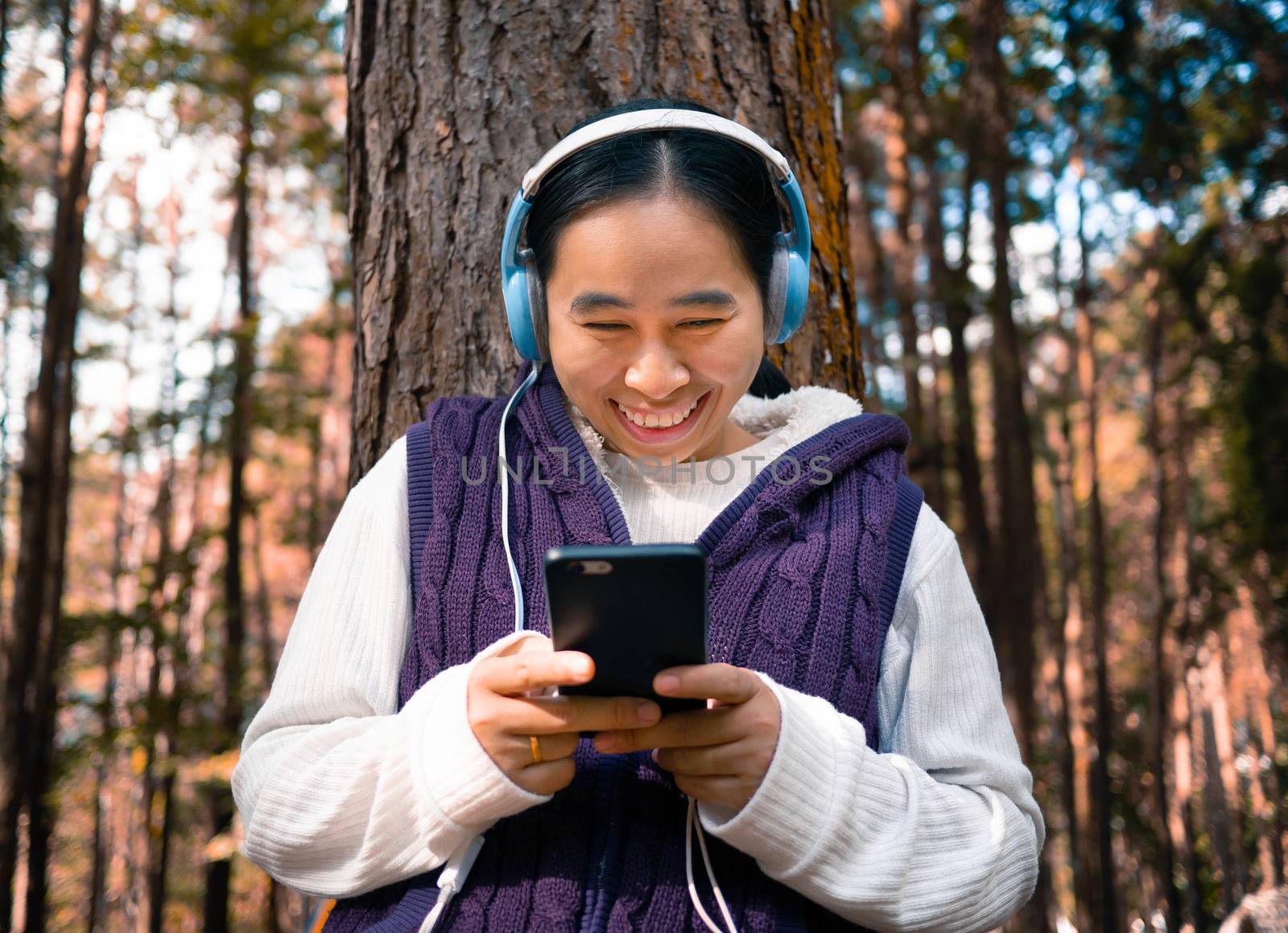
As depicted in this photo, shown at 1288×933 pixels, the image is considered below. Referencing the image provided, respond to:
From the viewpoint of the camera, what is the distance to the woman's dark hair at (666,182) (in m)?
1.47

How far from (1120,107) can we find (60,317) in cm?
1135

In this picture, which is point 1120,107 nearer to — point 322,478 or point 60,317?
point 60,317

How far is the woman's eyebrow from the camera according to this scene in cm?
142

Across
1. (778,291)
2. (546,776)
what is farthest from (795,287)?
(546,776)

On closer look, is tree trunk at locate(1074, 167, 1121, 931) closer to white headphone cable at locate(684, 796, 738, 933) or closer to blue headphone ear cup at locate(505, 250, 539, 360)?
white headphone cable at locate(684, 796, 738, 933)

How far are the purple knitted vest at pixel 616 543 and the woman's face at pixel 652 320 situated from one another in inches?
6.2

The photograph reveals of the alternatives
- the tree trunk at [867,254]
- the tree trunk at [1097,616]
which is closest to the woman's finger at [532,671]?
the tree trunk at [867,254]

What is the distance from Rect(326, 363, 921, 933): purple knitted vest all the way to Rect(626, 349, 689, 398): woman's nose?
0.24 meters

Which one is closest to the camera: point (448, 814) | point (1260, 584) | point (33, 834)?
point (448, 814)

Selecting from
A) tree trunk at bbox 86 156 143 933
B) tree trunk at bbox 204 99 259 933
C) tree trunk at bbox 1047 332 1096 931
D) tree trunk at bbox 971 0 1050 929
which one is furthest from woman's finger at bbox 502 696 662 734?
tree trunk at bbox 86 156 143 933

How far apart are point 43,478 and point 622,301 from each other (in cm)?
929

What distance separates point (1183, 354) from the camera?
14477 mm

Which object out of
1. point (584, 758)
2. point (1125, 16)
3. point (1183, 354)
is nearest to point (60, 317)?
point (584, 758)

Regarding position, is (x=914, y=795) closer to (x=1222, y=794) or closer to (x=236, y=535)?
(x=236, y=535)
